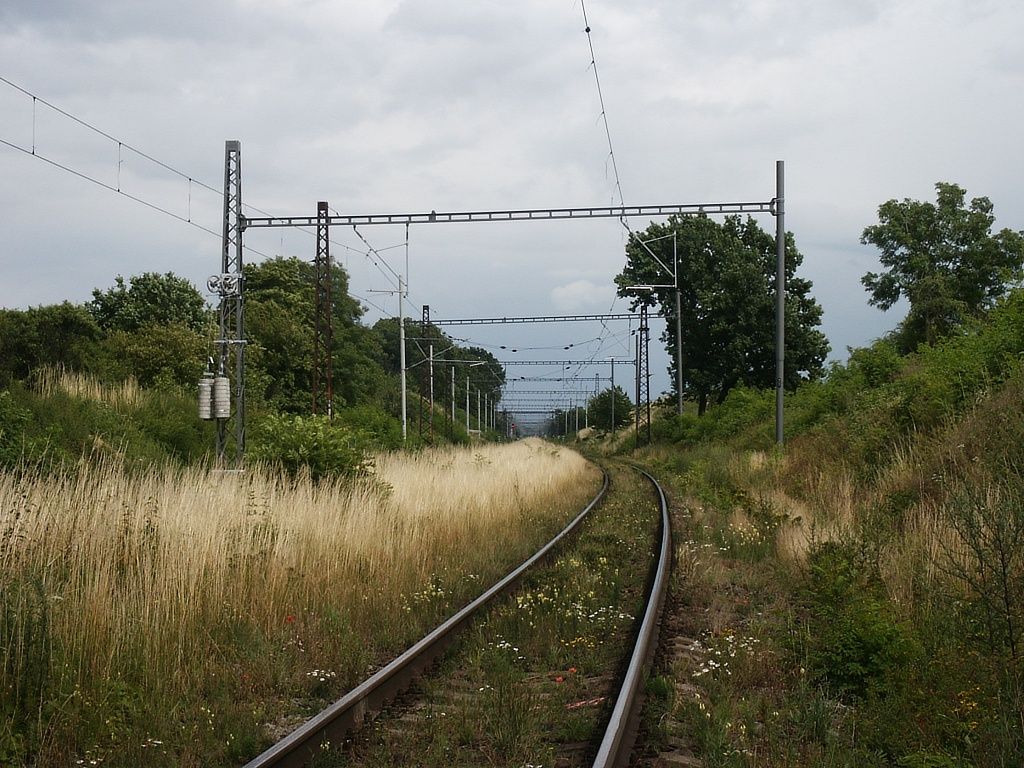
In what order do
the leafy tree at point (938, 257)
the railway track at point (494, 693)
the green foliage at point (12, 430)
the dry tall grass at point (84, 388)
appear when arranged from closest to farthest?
1. the railway track at point (494, 693)
2. the green foliage at point (12, 430)
3. the dry tall grass at point (84, 388)
4. the leafy tree at point (938, 257)

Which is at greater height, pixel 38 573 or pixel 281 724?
pixel 38 573

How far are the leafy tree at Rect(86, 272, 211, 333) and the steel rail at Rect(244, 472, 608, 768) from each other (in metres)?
40.2

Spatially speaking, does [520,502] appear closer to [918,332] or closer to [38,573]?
[38,573]

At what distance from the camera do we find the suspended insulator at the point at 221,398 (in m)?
17.7

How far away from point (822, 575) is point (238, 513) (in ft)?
19.2

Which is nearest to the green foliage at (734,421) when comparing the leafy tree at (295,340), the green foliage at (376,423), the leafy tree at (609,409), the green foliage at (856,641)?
the green foliage at (376,423)

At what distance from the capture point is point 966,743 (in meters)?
5.13

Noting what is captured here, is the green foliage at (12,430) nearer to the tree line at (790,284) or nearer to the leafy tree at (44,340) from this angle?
the leafy tree at (44,340)

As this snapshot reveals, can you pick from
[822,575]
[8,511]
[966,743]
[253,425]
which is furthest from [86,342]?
[966,743]

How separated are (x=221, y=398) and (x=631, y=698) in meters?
13.3

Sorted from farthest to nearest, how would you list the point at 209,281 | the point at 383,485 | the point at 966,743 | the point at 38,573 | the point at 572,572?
1. the point at 209,281
2. the point at 383,485
3. the point at 572,572
4. the point at 38,573
5. the point at 966,743

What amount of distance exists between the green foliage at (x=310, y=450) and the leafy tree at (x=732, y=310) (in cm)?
3421

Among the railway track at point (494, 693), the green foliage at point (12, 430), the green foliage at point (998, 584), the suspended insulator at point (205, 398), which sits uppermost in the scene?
the suspended insulator at point (205, 398)

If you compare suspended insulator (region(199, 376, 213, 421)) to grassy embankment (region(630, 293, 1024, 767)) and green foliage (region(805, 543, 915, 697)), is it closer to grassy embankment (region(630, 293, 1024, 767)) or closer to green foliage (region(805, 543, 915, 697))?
grassy embankment (region(630, 293, 1024, 767))
